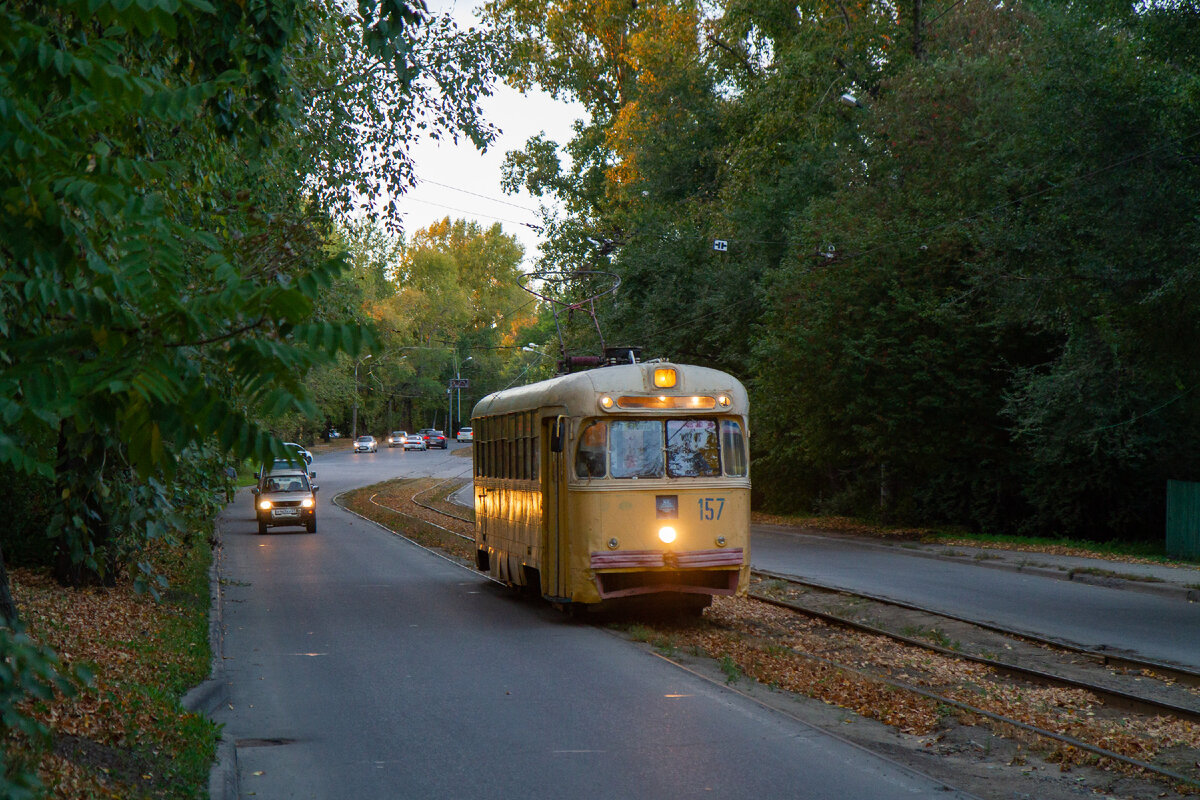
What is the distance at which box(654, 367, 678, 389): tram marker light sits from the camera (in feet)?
47.5

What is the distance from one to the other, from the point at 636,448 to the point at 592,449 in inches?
22.0

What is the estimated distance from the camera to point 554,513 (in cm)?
1477

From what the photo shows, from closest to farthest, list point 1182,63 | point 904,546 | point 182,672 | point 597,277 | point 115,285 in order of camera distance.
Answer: point 115,285, point 182,672, point 1182,63, point 904,546, point 597,277

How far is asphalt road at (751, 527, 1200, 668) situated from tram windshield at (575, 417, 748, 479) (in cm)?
406

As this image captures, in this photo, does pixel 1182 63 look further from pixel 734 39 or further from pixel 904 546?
pixel 734 39

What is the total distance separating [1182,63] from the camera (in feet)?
55.2

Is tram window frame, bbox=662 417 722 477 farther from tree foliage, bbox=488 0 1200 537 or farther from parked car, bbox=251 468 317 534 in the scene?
parked car, bbox=251 468 317 534

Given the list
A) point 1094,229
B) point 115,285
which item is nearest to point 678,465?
point 1094,229

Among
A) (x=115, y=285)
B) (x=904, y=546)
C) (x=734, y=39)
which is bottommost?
(x=904, y=546)

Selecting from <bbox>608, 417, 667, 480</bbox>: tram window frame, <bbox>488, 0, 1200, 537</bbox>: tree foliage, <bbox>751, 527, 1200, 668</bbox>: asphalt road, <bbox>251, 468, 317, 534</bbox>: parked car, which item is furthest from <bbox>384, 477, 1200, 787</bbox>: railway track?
<bbox>251, 468, 317, 534</bbox>: parked car

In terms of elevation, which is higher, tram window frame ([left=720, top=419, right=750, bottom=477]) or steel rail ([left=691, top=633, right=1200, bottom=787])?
tram window frame ([left=720, top=419, right=750, bottom=477])

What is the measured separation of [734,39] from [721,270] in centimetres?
779

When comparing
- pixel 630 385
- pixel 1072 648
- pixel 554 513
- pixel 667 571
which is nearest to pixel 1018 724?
pixel 1072 648

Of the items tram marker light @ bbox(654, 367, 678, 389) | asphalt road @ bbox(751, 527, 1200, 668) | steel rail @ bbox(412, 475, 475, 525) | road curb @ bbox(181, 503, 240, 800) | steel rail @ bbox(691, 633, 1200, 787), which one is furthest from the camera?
steel rail @ bbox(412, 475, 475, 525)
